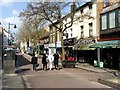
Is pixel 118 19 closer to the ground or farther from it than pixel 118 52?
farther from it

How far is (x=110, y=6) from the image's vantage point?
32.9 metres

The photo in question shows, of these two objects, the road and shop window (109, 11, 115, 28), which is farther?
shop window (109, 11, 115, 28)

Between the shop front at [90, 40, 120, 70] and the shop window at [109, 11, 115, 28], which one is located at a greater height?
the shop window at [109, 11, 115, 28]

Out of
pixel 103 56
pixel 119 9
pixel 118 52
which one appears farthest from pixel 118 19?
pixel 103 56

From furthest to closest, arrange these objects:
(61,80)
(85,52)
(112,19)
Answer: (85,52)
(112,19)
(61,80)

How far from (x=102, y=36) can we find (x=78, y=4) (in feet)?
19.5

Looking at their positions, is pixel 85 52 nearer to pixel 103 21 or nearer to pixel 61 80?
pixel 103 21

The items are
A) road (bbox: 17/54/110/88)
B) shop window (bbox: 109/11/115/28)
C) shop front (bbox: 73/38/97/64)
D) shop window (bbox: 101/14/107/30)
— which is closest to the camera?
road (bbox: 17/54/110/88)

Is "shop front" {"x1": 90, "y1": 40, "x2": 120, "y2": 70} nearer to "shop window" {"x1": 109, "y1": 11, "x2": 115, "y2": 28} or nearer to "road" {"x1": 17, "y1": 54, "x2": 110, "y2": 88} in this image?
"shop window" {"x1": 109, "y1": 11, "x2": 115, "y2": 28}

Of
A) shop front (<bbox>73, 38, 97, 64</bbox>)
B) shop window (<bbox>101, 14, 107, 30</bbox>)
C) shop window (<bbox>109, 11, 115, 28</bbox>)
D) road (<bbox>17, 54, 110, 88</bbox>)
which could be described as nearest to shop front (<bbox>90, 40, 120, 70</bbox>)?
shop front (<bbox>73, 38, 97, 64</bbox>)

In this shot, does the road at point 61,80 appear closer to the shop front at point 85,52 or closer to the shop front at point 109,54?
the shop front at point 109,54

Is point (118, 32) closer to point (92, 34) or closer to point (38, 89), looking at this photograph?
point (92, 34)

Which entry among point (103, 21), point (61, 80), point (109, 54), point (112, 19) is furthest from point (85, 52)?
point (61, 80)

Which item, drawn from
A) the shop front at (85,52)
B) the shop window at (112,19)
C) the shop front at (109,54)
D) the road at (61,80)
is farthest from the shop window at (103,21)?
the road at (61,80)
